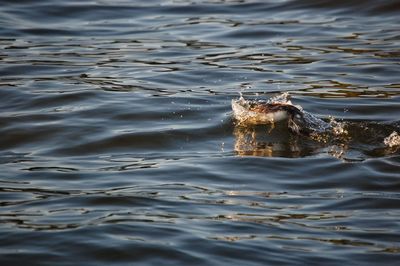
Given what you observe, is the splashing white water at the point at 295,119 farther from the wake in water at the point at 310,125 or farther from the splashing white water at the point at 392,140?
the splashing white water at the point at 392,140

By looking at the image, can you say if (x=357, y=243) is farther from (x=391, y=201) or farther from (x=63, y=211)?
(x=63, y=211)

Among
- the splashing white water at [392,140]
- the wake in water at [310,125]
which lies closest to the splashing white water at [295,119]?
the wake in water at [310,125]

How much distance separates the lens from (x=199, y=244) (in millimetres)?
5281

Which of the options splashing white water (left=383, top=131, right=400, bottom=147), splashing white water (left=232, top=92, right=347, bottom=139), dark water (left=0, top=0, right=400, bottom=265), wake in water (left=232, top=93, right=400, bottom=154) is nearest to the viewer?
dark water (left=0, top=0, right=400, bottom=265)

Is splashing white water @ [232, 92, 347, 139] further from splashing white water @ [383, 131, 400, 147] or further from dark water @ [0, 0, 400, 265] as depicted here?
splashing white water @ [383, 131, 400, 147]

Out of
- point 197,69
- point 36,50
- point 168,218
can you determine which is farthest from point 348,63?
point 168,218

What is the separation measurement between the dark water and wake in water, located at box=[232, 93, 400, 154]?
4cm

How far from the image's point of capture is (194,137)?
774 centimetres

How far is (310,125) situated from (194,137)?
0.95m

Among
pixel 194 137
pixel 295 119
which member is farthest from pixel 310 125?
pixel 194 137

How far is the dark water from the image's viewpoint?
17.6ft

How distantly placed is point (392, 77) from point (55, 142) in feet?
12.3

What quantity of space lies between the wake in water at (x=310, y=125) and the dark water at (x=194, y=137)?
0.04 metres

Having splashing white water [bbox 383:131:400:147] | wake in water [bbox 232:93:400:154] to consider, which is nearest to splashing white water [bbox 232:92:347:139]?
wake in water [bbox 232:93:400:154]
